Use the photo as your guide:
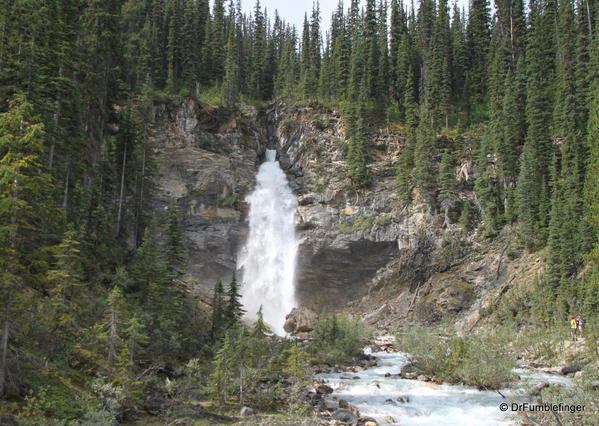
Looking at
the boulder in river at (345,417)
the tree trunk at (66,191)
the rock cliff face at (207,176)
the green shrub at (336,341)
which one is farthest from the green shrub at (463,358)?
the rock cliff face at (207,176)

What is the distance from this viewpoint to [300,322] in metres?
44.0

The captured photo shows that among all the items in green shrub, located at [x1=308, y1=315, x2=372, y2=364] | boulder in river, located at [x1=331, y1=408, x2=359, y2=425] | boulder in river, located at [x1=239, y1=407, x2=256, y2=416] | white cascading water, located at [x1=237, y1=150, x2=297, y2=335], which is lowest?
boulder in river, located at [x1=331, y1=408, x2=359, y2=425]

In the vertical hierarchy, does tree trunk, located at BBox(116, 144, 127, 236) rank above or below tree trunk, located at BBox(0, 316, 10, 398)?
above

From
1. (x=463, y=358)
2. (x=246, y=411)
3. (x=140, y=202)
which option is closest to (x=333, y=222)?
(x=140, y=202)

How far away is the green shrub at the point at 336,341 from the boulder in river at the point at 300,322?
10.7 metres

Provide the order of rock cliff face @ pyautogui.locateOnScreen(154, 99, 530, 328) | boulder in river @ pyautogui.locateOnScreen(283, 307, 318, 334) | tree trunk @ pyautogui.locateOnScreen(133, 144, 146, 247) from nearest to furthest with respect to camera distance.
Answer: tree trunk @ pyautogui.locateOnScreen(133, 144, 146, 247) → boulder in river @ pyautogui.locateOnScreen(283, 307, 318, 334) → rock cliff face @ pyautogui.locateOnScreen(154, 99, 530, 328)

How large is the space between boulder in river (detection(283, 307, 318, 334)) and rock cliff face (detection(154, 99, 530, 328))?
6846 millimetres

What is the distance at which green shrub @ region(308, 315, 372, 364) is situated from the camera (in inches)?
1191

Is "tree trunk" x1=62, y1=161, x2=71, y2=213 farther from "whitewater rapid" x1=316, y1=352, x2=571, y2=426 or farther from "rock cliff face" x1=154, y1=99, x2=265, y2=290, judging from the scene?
"rock cliff face" x1=154, y1=99, x2=265, y2=290

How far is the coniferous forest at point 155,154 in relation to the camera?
13742 mm

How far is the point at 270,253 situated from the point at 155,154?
18.2 meters

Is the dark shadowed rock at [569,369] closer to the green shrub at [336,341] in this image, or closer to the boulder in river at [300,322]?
the green shrub at [336,341]

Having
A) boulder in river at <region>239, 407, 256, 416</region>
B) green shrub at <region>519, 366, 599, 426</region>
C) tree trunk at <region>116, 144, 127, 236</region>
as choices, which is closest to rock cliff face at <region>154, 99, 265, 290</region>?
tree trunk at <region>116, 144, 127, 236</region>

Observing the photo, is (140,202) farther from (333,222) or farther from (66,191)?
(333,222)
